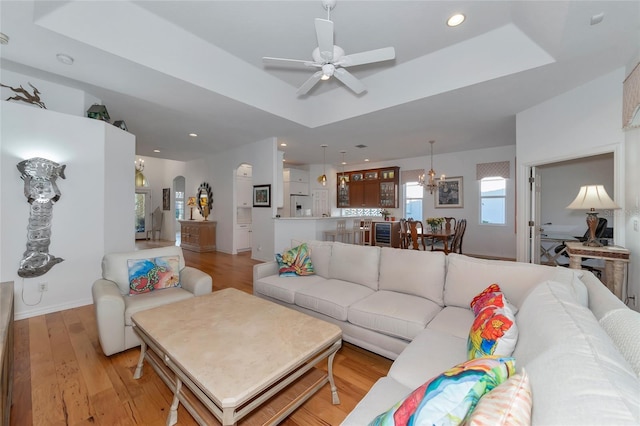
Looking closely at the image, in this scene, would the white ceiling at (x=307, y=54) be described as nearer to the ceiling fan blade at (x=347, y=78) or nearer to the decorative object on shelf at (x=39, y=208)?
the ceiling fan blade at (x=347, y=78)

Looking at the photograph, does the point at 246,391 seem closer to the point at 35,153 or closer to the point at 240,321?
the point at 240,321

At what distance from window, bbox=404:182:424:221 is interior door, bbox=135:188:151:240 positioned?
30.4ft

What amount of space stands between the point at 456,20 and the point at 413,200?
18.8 ft

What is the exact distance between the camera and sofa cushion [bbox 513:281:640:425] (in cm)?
56

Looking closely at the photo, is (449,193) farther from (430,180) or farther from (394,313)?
(394,313)

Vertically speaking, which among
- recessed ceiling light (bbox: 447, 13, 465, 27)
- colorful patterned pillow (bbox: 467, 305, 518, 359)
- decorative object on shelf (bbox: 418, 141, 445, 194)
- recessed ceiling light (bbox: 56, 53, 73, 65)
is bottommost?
colorful patterned pillow (bbox: 467, 305, 518, 359)

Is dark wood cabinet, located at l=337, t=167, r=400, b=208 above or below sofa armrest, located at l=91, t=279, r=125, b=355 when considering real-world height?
above

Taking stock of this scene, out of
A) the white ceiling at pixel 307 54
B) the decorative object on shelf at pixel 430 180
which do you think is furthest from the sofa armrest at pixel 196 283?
the decorative object on shelf at pixel 430 180

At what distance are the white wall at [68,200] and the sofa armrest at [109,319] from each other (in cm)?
162

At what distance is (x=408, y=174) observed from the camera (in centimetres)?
794

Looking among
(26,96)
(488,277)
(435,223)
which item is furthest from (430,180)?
(26,96)

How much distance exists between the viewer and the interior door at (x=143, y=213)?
9.52 metres

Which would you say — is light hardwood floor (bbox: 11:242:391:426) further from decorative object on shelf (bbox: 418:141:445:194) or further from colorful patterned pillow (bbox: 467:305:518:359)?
decorative object on shelf (bbox: 418:141:445:194)

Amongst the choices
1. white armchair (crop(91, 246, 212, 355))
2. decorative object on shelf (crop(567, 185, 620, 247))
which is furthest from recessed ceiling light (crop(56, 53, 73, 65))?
decorative object on shelf (crop(567, 185, 620, 247))
